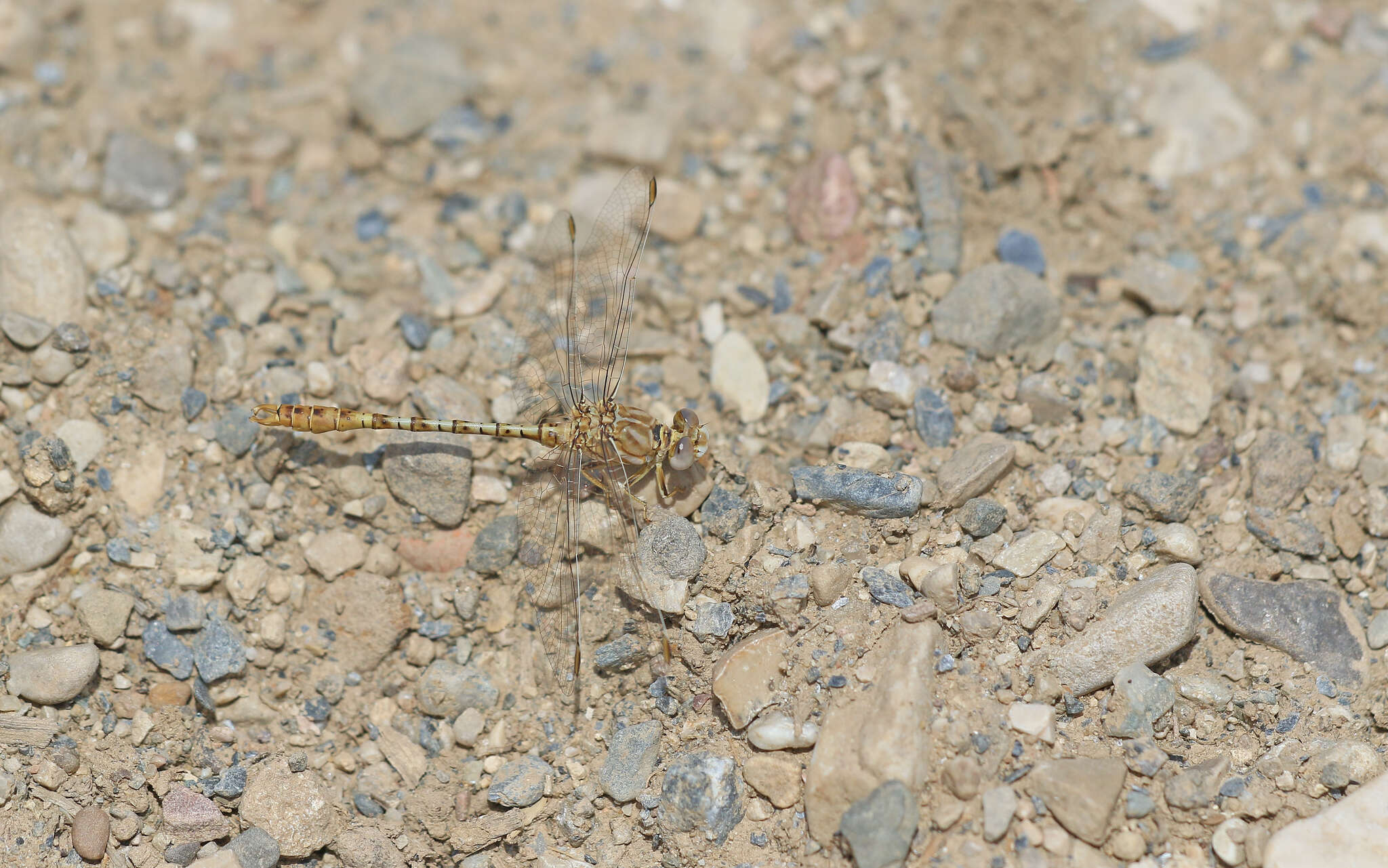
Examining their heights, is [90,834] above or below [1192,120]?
below

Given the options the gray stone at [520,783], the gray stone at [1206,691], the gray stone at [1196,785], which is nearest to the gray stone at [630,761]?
the gray stone at [520,783]

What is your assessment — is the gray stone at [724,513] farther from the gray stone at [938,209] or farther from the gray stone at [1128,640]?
the gray stone at [938,209]

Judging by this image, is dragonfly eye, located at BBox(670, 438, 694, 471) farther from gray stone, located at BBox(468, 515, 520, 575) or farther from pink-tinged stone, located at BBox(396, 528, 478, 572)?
pink-tinged stone, located at BBox(396, 528, 478, 572)

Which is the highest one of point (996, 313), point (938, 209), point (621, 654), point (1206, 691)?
point (938, 209)

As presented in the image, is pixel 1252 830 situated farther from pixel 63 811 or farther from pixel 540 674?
pixel 63 811

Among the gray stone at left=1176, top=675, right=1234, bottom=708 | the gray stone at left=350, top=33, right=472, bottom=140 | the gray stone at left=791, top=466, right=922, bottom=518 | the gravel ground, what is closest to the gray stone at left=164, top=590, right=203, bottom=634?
the gravel ground

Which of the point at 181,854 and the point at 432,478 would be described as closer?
the point at 181,854

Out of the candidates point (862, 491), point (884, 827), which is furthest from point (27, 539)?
point (884, 827)

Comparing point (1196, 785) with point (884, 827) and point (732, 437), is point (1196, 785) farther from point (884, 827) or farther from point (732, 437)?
point (732, 437)
